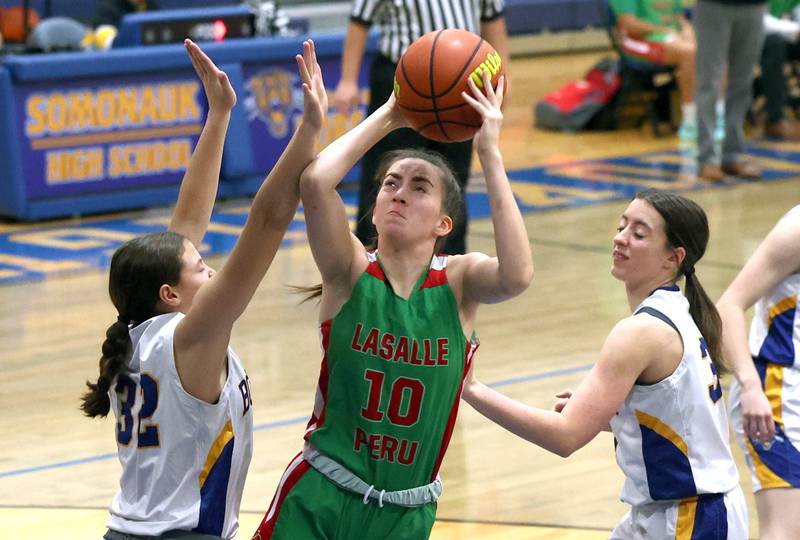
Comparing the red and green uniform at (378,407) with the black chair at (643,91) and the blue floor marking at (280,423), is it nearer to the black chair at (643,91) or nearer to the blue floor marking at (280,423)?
the blue floor marking at (280,423)

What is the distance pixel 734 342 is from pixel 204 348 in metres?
1.51

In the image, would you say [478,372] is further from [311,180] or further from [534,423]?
[311,180]

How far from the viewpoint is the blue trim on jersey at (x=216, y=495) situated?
3.24m

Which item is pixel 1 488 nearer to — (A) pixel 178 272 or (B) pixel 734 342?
(A) pixel 178 272

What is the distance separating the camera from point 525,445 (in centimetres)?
578

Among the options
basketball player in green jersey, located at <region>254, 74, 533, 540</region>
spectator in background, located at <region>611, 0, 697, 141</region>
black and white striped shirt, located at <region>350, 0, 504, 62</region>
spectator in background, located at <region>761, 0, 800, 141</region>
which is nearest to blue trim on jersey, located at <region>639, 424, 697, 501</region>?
basketball player in green jersey, located at <region>254, 74, 533, 540</region>

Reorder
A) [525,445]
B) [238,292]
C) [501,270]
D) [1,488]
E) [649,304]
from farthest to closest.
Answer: [525,445]
[1,488]
[649,304]
[501,270]
[238,292]

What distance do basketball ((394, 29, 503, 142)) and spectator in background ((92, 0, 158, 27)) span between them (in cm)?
1062

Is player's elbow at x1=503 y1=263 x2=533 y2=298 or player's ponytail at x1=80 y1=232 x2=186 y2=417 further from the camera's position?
player's ponytail at x1=80 y1=232 x2=186 y2=417

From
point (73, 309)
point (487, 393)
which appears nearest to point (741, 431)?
point (487, 393)

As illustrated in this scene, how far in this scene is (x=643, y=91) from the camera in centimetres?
1389

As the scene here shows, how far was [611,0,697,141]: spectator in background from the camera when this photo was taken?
13.2 m

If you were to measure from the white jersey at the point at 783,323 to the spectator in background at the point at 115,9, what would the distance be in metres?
10.4

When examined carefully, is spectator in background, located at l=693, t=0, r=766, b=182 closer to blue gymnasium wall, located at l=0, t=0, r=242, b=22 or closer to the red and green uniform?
blue gymnasium wall, located at l=0, t=0, r=242, b=22
